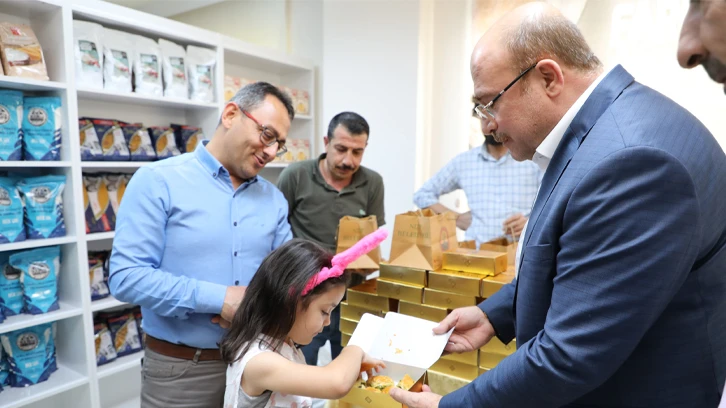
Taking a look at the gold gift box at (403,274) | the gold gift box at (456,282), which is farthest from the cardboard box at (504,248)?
the gold gift box at (403,274)

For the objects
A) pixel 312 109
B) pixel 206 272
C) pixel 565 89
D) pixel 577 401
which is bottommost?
pixel 577 401

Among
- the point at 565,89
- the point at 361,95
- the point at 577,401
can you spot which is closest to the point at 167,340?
the point at 577,401

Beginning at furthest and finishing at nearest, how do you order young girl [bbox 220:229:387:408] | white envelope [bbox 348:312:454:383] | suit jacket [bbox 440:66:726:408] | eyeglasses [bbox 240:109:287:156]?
eyeglasses [bbox 240:109:287:156] → white envelope [bbox 348:312:454:383] → young girl [bbox 220:229:387:408] → suit jacket [bbox 440:66:726:408]

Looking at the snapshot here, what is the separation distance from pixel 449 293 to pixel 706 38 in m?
1.26

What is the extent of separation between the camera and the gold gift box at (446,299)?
1.59 metres

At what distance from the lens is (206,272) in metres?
1.33

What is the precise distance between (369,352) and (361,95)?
2450mm

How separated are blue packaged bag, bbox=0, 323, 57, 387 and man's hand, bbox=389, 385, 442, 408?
85.6 inches

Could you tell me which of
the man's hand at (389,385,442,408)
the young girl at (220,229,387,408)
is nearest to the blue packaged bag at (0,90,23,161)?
the young girl at (220,229,387,408)

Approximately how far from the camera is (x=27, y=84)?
2.06 m

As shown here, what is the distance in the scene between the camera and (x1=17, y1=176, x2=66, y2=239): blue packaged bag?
2.14 meters

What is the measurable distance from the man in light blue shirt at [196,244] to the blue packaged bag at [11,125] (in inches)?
49.4

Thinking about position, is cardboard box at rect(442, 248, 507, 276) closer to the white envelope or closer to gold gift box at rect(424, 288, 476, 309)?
gold gift box at rect(424, 288, 476, 309)

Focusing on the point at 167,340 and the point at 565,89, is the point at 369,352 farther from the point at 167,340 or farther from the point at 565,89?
the point at 565,89
